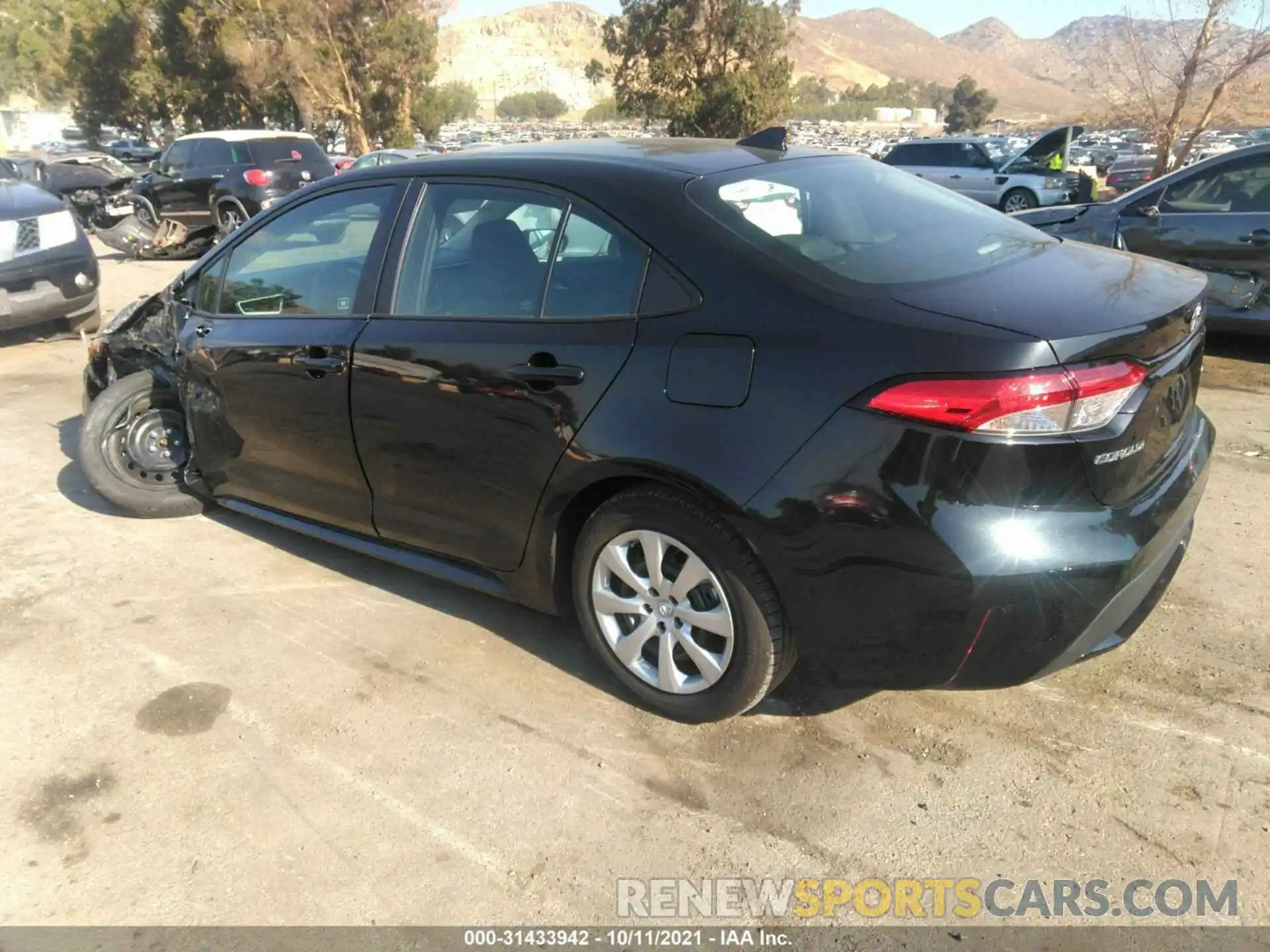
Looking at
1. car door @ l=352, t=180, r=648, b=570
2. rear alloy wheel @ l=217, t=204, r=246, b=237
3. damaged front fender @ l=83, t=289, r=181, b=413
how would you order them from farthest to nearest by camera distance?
rear alloy wheel @ l=217, t=204, r=246, b=237, damaged front fender @ l=83, t=289, r=181, b=413, car door @ l=352, t=180, r=648, b=570

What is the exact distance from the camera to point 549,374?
2.78 m

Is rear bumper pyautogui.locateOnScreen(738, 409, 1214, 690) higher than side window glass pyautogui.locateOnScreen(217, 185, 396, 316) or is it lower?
lower

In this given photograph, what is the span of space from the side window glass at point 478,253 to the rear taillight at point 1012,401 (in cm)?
124

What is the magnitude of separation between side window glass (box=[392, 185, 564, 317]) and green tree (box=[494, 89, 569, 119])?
123 meters

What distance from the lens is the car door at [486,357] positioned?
2.75 metres

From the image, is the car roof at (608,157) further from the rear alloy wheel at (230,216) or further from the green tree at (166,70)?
the green tree at (166,70)

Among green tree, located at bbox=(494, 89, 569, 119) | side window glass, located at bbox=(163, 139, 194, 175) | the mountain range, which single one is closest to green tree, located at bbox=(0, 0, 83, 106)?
side window glass, located at bbox=(163, 139, 194, 175)

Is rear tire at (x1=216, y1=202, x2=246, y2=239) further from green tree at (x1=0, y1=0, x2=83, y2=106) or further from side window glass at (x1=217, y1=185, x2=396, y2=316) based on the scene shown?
green tree at (x1=0, y1=0, x2=83, y2=106)

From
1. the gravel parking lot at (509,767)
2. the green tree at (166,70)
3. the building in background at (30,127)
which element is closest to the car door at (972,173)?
the gravel parking lot at (509,767)

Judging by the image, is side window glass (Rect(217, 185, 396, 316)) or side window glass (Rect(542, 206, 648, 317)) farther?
side window glass (Rect(217, 185, 396, 316))

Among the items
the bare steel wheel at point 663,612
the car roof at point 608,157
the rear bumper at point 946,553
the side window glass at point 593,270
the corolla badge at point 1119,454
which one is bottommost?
the bare steel wheel at point 663,612

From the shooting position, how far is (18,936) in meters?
2.23

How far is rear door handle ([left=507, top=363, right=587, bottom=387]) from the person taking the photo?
272cm

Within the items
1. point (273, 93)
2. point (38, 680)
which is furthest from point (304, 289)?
point (273, 93)
